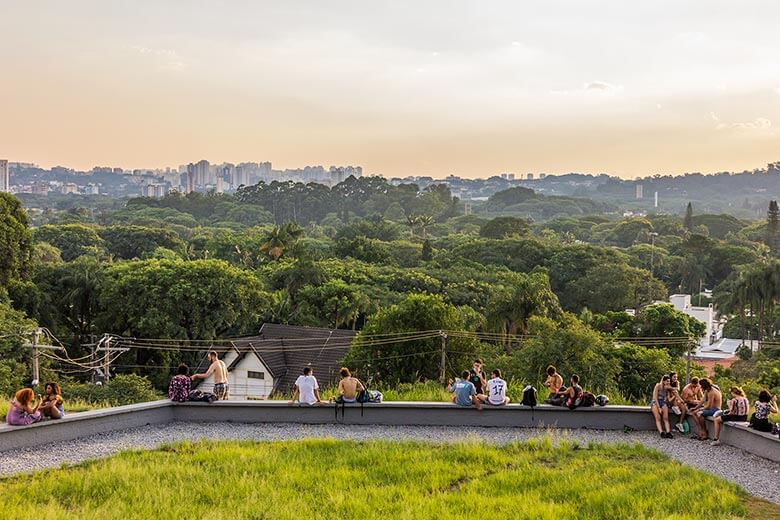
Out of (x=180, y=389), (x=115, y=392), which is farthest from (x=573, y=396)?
(x=115, y=392)

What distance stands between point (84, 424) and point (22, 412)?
101 cm

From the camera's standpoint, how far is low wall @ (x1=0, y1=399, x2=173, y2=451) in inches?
382

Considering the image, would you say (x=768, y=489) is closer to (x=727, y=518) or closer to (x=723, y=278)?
(x=727, y=518)

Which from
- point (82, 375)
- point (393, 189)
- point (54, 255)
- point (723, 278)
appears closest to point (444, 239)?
point (723, 278)

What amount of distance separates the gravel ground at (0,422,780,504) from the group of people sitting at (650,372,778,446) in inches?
10.1

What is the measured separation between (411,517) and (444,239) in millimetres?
74027

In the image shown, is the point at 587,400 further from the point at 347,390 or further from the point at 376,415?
the point at 347,390

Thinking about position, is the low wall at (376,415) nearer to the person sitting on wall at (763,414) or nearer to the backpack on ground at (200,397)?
the backpack on ground at (200,397)

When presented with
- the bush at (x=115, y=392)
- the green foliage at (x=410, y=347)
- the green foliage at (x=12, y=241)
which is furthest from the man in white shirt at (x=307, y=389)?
the green foliage at (x=12, y=241)

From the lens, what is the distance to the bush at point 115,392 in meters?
18.2

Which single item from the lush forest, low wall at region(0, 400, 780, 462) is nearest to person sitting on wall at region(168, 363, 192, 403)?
low wall at region(0, 400, 780, 462)

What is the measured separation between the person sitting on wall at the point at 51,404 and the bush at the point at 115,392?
757 centimetres

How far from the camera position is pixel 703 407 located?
1073 centimetres

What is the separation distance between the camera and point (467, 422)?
11.8 metres
